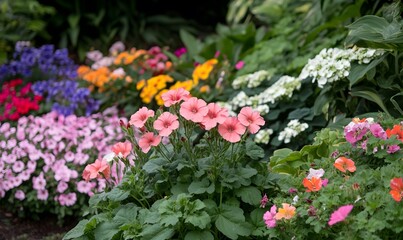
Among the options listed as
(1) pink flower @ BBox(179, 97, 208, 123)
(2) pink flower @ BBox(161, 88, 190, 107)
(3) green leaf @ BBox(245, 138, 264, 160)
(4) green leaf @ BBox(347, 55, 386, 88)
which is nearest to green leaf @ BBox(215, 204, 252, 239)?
(3) green leaf @ BBox(245, 138, 264, 160)

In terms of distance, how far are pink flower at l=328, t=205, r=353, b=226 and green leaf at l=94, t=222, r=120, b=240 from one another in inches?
38.2

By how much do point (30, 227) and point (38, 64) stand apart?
2041 millimetres

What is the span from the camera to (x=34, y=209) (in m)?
4.32

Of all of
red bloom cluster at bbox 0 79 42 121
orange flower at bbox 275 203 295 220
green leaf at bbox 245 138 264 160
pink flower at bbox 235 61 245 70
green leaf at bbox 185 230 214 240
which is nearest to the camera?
orange flower at bbox 275 203 295 220

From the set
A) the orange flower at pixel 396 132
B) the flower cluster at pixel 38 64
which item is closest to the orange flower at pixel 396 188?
the orange flower at pixel 396 132

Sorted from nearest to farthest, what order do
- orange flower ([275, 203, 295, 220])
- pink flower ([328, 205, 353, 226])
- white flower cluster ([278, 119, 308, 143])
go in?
pink flower ([328, 205, 353, 226])
orange flower ([275, 203, 295, 220])
white flower cluster ([278, 119, 308, 143])

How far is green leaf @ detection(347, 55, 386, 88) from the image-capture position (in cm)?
363

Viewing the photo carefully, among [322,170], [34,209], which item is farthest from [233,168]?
[34,209]

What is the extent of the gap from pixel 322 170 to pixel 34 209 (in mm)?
2241

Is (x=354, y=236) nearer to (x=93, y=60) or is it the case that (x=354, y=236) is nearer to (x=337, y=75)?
(x=337, y=75)

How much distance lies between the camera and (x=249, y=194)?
2.86 meters

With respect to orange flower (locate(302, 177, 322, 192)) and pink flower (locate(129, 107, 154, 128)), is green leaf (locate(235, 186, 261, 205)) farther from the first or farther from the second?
pink flower (locate(129, 107, 154, 128))

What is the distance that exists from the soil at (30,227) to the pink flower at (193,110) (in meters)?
1.61

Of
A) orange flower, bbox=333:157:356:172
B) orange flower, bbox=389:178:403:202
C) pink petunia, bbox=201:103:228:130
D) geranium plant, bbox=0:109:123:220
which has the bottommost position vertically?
geranium plant, bbox=0:109:123:220
